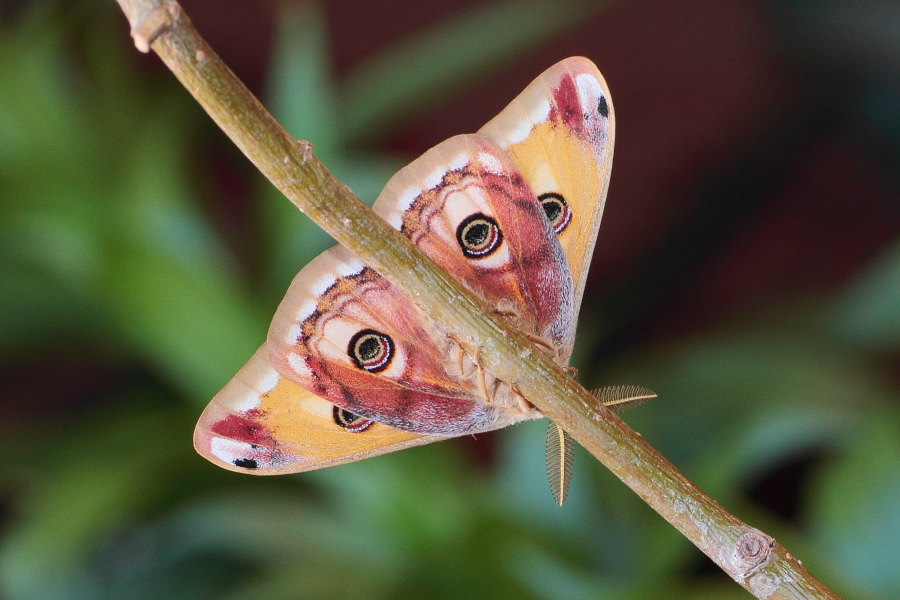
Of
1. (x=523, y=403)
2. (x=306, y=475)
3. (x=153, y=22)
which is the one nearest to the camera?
(x=153, y=22)

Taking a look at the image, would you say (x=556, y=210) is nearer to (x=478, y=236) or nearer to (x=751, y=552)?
(x=478, y=236)

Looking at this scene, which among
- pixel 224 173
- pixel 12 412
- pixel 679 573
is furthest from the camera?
pixel 224 173

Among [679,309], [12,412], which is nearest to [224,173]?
[12,412]

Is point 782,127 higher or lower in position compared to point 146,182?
higher

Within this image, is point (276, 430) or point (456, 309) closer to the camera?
point (456, 309)

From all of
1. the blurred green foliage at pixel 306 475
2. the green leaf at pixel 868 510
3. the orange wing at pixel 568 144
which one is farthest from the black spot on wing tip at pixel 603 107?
the green leaf at pixel 868 510

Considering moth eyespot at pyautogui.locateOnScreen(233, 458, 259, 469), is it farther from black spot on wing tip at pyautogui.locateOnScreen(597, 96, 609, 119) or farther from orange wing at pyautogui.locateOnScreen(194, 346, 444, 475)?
black spot on wing tip at pyautogui.locateOnScreen(597, 96, 609, 119)

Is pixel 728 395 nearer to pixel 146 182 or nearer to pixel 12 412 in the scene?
pixel 146 182

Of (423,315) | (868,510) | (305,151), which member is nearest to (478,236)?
(423,315)
